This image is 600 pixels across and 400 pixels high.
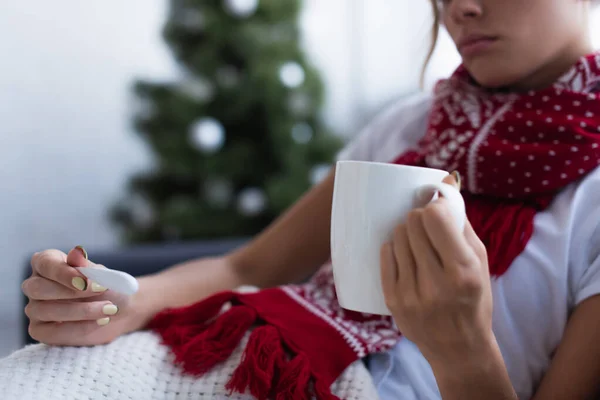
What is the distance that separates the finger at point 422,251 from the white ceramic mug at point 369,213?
1.1 inches

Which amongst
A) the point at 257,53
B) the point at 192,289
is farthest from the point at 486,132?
the point at 257,53

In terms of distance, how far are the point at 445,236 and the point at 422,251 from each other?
2 centimetres

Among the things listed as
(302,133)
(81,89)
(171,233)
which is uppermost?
(81,89)

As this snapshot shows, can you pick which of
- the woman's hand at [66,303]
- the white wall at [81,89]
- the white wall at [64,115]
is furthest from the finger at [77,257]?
the white wall at [64,115]

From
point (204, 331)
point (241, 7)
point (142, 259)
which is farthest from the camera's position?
point (241, 7)

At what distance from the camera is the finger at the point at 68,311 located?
2.08ft

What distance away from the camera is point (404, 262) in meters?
0.44

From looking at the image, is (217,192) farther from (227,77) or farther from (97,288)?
(97,288)

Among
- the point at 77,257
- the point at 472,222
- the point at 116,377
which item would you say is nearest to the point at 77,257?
the point at 77,257

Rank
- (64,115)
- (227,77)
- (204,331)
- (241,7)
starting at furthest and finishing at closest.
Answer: (64,115) < (227,77) < (241,7) < (204,331)

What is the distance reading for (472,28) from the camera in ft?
2.35

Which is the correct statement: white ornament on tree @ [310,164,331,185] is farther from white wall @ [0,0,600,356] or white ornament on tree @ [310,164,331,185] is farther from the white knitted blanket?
the white knitted blanket

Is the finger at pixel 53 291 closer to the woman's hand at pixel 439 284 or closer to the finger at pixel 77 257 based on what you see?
the finger at pixel 77 257

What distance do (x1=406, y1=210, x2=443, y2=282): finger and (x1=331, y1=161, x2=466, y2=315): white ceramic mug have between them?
0.03 metres
